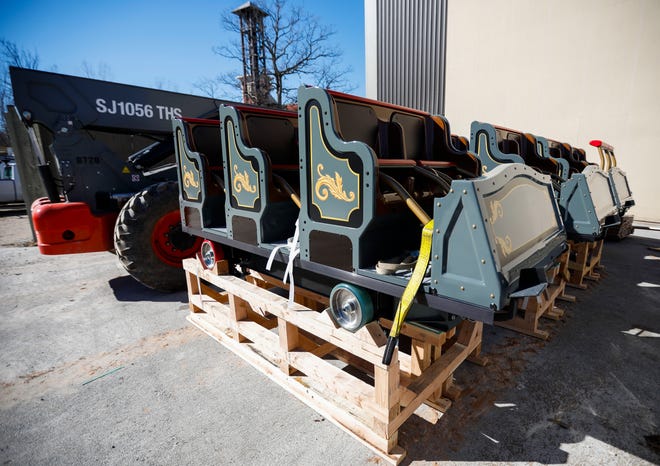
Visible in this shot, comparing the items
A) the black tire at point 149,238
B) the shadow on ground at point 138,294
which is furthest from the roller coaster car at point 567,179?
the shadow on ground at point 138,294

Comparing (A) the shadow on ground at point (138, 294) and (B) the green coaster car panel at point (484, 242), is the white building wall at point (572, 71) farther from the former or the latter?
(A) the shadow on ground at point (138, 294)

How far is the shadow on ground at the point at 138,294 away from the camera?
14.1 ft

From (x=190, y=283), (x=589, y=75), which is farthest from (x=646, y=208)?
(x=190, y=283)

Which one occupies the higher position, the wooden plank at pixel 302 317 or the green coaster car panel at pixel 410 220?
the green coaster car panel at pixel 410 220

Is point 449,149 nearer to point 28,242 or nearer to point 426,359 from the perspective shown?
point 426,359

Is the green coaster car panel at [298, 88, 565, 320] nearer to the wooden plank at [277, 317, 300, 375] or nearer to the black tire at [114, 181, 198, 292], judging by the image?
the wooden plank at [277, 317, 300, 375]

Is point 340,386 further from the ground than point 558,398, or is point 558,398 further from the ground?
point 340,386

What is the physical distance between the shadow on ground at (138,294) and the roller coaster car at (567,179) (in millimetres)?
4499

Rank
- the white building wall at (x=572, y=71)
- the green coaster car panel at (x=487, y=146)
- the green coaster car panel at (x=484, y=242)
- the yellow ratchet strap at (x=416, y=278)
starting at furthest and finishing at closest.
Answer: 1. the white building wall at (x=572, y=71)
2. the green coaster car panel at (x=487, y=146)
3. the yellow ratchet strap at (x=416, y=278)
4. the green coaster car panel at (x=484, y=242)

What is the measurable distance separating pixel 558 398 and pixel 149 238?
428 cm

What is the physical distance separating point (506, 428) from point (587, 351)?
147 cm

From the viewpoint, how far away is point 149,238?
4.08 meters

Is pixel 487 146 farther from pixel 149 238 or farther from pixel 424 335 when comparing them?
pixel 149 238

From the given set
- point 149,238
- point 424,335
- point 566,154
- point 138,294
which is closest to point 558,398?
point 424,335
